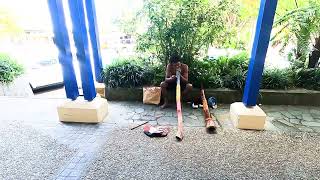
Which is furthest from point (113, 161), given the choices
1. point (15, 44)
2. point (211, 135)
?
point (15, 44)

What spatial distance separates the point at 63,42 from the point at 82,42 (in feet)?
0.99

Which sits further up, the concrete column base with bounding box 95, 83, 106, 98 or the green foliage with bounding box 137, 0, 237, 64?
the green foliage with bounding box 137, 0, 237, 64

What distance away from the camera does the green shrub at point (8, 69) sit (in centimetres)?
637

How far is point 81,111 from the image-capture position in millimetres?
4094

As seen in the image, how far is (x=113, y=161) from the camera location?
10.2 ft

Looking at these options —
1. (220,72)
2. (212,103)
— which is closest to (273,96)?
(220,72)

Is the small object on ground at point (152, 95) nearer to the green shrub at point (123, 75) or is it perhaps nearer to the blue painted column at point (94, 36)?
the green shrub at point (123, 75)

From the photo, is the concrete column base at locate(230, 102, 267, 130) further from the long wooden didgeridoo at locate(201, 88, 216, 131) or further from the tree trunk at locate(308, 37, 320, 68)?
the tree trunk at locate(308, 37, 320, 68)

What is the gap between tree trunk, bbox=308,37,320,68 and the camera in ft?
17.0

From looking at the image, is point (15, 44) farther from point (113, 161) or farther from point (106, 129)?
point (113, 161)

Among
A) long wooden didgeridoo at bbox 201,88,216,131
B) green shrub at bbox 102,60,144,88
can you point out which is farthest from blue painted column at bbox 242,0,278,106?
green shrub at bbox 102,60,144,88

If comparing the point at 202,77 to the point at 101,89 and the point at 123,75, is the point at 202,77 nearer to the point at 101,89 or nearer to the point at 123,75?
the point at 123,75

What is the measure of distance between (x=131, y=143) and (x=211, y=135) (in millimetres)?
1284

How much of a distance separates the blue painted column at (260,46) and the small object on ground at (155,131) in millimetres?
1494
